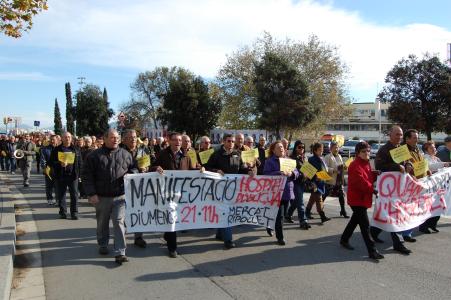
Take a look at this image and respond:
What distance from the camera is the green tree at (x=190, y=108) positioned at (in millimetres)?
35875

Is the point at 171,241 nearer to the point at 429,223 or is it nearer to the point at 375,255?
the point at 375,255

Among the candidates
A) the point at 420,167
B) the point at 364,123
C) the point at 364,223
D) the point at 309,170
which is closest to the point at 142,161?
the point at 309,170

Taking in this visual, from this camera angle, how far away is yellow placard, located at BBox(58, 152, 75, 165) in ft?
31.9

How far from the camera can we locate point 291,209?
377 inches

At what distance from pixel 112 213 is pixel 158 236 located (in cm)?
182

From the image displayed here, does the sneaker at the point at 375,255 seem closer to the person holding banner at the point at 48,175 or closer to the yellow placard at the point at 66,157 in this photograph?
the yellow placard at the point at 66,157

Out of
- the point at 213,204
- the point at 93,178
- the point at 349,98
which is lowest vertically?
the point at 213,204

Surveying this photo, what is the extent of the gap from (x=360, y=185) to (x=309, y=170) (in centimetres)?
248

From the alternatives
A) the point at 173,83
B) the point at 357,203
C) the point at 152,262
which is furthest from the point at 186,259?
the point at 173,83

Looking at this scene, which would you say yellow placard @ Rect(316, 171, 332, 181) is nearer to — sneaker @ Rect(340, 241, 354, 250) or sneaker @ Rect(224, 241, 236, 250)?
sneaker @ Rect(340, 241, 354, 250)

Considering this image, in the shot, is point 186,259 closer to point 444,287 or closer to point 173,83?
point 444,287

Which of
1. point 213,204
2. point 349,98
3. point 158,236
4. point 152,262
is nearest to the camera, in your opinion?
point 152,262

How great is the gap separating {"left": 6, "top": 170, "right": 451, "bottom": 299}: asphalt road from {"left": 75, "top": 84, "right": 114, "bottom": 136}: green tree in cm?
4206

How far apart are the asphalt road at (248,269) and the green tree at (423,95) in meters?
17.6
